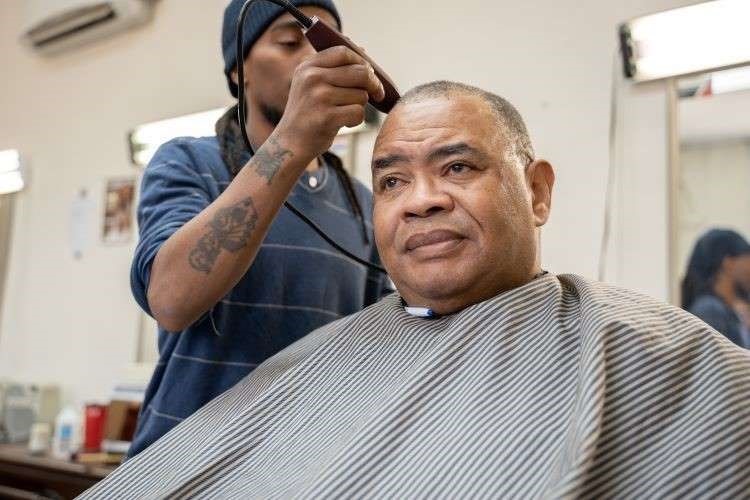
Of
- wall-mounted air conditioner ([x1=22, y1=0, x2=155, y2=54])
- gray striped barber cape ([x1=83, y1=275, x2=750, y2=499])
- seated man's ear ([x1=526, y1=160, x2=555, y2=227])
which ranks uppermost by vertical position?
wall-mounted air conditioner ([x1=22, y1=0, x2=155, y2=54])

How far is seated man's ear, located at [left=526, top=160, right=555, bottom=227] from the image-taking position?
1283 mm

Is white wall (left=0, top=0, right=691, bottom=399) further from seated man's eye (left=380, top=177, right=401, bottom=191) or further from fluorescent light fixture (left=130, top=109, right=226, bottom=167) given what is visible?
seated man's eye (left=380, top=177, right=401, bottom=191)

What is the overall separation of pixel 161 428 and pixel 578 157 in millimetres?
1383

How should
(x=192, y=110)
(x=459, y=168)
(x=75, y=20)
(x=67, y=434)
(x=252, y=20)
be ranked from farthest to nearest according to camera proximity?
(x=75, y=20) < (x=192, y=110) < (x=67, y=434) < (x=252, y=20) < (x=459, y=168)

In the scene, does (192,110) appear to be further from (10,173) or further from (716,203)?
(716,203)

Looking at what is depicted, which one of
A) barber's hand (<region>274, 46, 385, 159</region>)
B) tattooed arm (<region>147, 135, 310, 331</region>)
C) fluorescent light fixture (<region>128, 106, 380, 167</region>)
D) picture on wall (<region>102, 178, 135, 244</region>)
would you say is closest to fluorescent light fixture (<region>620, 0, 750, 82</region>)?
barber's hand (<region>274, 46, 385, 159</region>)

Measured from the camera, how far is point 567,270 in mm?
2020

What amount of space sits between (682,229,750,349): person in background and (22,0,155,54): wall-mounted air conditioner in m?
2.67

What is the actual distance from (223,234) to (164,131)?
2134 millimetres

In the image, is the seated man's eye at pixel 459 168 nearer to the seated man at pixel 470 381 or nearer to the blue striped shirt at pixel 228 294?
the seated man at pixel 470 381

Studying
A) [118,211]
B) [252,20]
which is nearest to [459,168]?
[252,20]

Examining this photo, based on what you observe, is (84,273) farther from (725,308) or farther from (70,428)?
(725,308)

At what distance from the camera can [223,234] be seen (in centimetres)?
110

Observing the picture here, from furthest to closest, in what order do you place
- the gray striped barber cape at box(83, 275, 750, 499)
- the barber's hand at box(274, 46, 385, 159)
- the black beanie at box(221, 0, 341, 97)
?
the black beanie at box(221, 0, 341, 97), the barber's hand at box(274, 46, 385, 159), the gray striped barber cape at box(83, 275, 750, 499)
